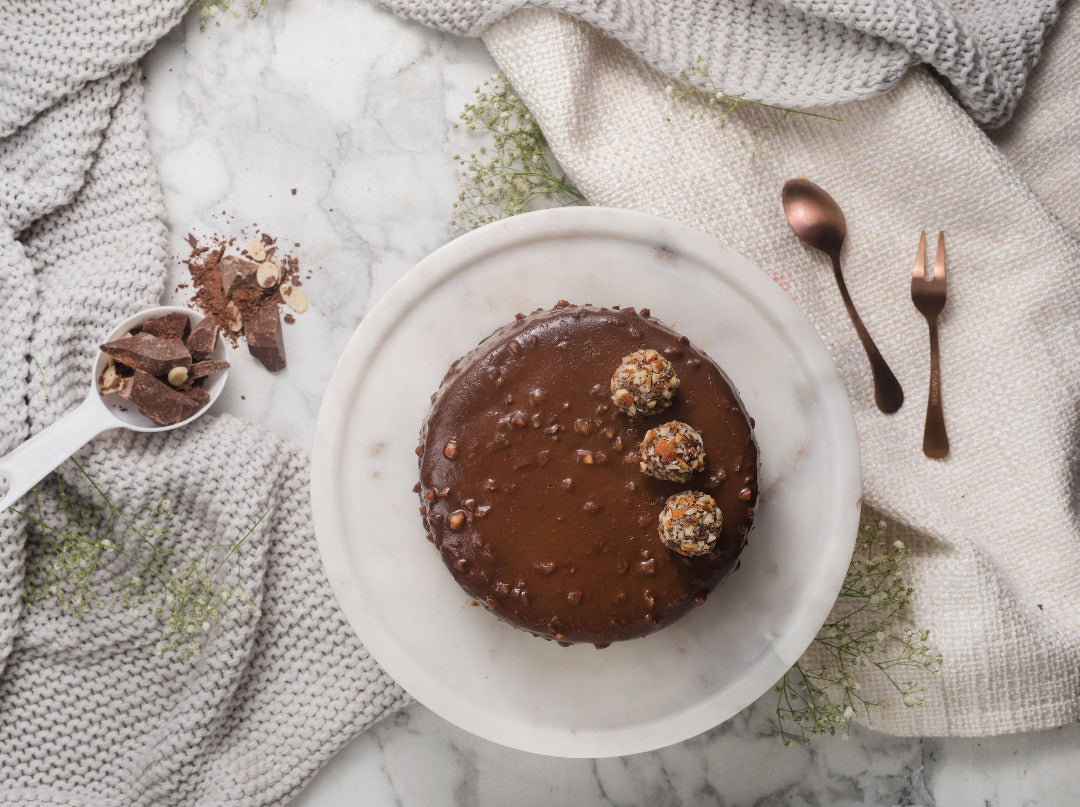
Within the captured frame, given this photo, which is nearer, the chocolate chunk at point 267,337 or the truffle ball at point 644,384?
the truffle ball at point 644,384

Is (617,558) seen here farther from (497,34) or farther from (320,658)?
(497,34)

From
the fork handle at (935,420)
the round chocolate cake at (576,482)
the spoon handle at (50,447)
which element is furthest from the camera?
the fork handle at (935,420)

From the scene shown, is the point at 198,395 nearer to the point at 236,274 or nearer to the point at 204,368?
the point at 204,368

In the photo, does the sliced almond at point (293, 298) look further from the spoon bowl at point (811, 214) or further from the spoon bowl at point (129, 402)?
the spoon bowl at point (811, 214)

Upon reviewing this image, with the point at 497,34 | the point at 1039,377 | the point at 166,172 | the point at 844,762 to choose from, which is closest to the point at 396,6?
the point at 497,34

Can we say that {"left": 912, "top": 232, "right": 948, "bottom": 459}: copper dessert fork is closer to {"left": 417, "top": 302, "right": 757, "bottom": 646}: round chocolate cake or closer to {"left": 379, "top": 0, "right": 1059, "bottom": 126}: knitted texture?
{"left": 379, "top": 0, "right": 1059, "bottom": 126}: knitted texture

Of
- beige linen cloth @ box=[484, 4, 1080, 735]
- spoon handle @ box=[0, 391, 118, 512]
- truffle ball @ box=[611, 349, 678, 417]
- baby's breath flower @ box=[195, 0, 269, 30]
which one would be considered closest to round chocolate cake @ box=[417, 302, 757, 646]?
truffle ball @ box=[611, 349, 678, 417]

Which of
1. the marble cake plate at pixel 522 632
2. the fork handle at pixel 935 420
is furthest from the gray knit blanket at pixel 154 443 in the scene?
the fork handle at pixel 935 420
